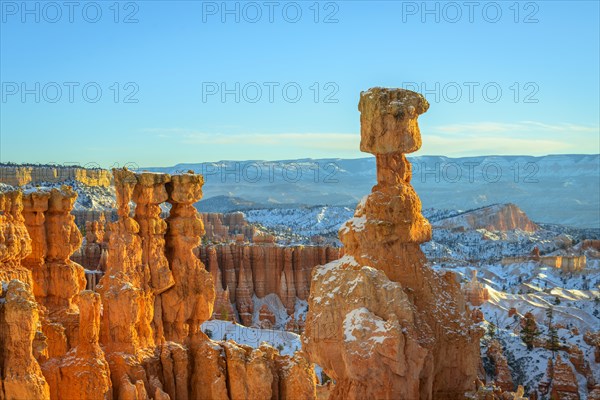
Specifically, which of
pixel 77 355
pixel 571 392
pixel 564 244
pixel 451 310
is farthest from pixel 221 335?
pixel 564 244

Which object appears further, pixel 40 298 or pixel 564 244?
pixel 564 244

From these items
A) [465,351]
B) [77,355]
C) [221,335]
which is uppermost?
[465,351]

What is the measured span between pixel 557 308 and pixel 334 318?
55.2 meters

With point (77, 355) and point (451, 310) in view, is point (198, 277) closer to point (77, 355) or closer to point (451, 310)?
point (77, 355)

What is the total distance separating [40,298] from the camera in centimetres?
2309

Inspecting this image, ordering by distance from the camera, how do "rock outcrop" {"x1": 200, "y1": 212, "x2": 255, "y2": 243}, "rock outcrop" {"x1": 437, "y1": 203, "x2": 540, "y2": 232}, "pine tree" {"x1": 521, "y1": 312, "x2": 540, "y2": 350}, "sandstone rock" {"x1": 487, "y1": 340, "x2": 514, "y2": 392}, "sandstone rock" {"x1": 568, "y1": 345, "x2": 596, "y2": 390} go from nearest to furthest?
"sandstone rock" {"x1": 487, "y1": 340, "x2": 514, "y2": 392}, "sandstone rock" {"x1": 568, "y1": 345, "x2": 596, "y2": 390}, "pine tree" {"x1": 521, "y1": 312, "x2": 540, "y2": 350}, "rock outcrop" {"x1": 200, "y1": 212, "x2": 255, "y2": 243}, "rock outcrop" {"x1": 437, "y1": 203, "x2": 540, "y2": 232}

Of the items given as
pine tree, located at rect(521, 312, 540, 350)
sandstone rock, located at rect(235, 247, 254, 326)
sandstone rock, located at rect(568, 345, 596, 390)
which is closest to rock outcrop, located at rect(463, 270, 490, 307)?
pine tree, located at rect(521, 312, 540, 350)

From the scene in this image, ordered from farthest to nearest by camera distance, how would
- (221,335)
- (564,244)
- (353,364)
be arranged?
(564,244)
(221,335)
(353,364)

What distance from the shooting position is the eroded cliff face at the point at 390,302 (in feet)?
42.0

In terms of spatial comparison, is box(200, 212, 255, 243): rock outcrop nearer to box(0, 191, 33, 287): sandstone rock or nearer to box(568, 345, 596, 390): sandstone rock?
box(568, 345, 596, 390): sandstone rock

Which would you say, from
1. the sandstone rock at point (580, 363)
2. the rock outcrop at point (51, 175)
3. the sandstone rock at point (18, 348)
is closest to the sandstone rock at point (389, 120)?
the sandstone rock at point (18, 348)

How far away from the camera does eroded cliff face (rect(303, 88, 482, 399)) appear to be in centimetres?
1280

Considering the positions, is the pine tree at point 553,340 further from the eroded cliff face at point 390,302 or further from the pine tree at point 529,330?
the eroded cliff face at point 390,302

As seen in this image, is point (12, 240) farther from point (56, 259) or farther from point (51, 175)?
point (51, 175)
